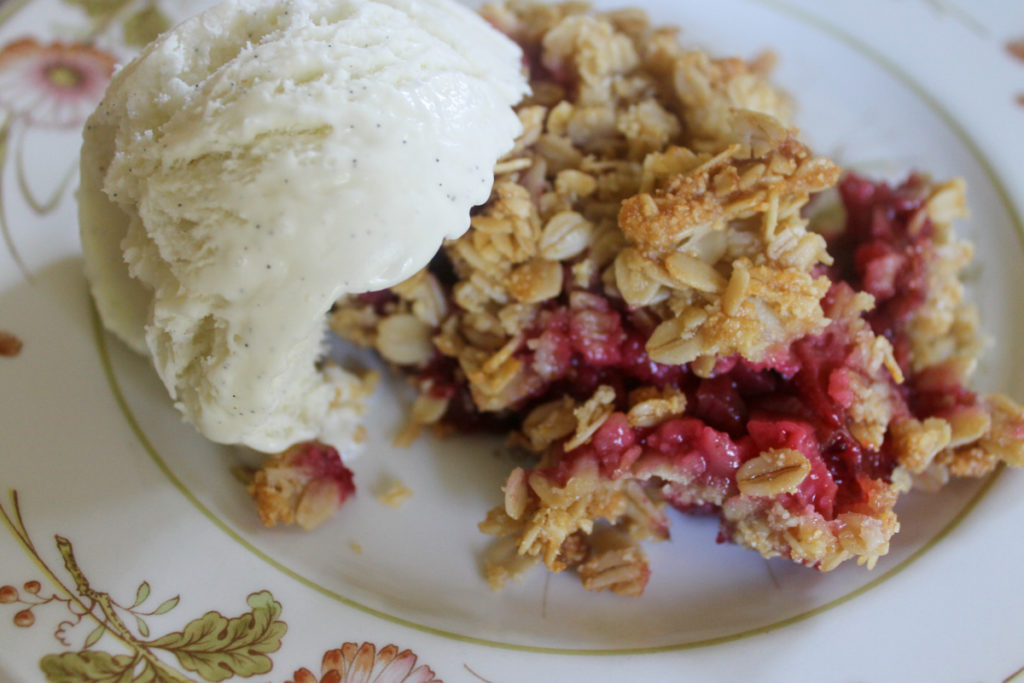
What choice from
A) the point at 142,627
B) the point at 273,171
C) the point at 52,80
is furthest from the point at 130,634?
the point at 52,80

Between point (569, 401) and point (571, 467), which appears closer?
point (571, 467)

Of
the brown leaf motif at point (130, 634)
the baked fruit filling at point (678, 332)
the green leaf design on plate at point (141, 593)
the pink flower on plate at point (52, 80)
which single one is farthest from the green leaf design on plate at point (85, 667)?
the pink flower on plate at point (52, 80)

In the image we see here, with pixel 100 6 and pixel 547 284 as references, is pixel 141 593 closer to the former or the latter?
pixel 547 284

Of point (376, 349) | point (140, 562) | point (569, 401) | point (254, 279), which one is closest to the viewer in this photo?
point (254, 279)

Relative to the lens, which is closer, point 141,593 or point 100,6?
point 141,593

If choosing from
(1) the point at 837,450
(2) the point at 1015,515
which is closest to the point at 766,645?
(1) the point at 837,450

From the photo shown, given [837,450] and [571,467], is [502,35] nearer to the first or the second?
[571,467]

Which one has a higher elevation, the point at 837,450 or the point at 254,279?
the point at 837,450

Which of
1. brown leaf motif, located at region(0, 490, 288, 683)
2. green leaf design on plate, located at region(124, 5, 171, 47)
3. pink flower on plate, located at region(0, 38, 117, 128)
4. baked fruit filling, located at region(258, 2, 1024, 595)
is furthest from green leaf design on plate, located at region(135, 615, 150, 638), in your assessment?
green leaf design on plate, located at region(124, 5, 171, 47)
